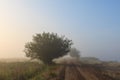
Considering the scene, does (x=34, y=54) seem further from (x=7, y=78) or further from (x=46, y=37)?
(x=7, y=78)

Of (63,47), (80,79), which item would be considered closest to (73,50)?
(63,47)

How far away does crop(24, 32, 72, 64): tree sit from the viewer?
70000 mm

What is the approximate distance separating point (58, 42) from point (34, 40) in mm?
5489

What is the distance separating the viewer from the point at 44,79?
1194 inches

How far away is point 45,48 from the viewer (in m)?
69.8

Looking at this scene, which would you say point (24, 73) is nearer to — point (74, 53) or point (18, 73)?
point (18, 73)

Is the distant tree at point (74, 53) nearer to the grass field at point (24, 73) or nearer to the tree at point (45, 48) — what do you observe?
the tree at point (45, 48)

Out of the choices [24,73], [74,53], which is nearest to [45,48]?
[24,73]

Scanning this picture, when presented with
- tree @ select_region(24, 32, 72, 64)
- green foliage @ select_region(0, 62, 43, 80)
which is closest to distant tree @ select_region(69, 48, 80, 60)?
tree @ select_region(24, 32, 72, 64)

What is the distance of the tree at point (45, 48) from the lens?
70.0 m

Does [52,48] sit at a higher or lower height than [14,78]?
higher

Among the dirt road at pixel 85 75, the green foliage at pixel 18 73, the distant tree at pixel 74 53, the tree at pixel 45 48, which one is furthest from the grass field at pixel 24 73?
the distant tree at pixel 74 53

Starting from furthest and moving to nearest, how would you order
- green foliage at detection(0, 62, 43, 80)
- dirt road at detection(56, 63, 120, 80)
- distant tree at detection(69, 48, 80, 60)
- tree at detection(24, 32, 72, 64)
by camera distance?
1. distant tree at detection(69, 48, 80, 60)
2. tree at detection(24, 32, 72, 64)
3. dirt road at detection(56, 63, 120, 80)
4. green foliage at detection(0, 62, 43, 80)

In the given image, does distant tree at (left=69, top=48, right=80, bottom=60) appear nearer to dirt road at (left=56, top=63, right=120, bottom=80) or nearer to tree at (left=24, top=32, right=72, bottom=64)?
tree at (left=24, top=32, right=72, bottom=64)
